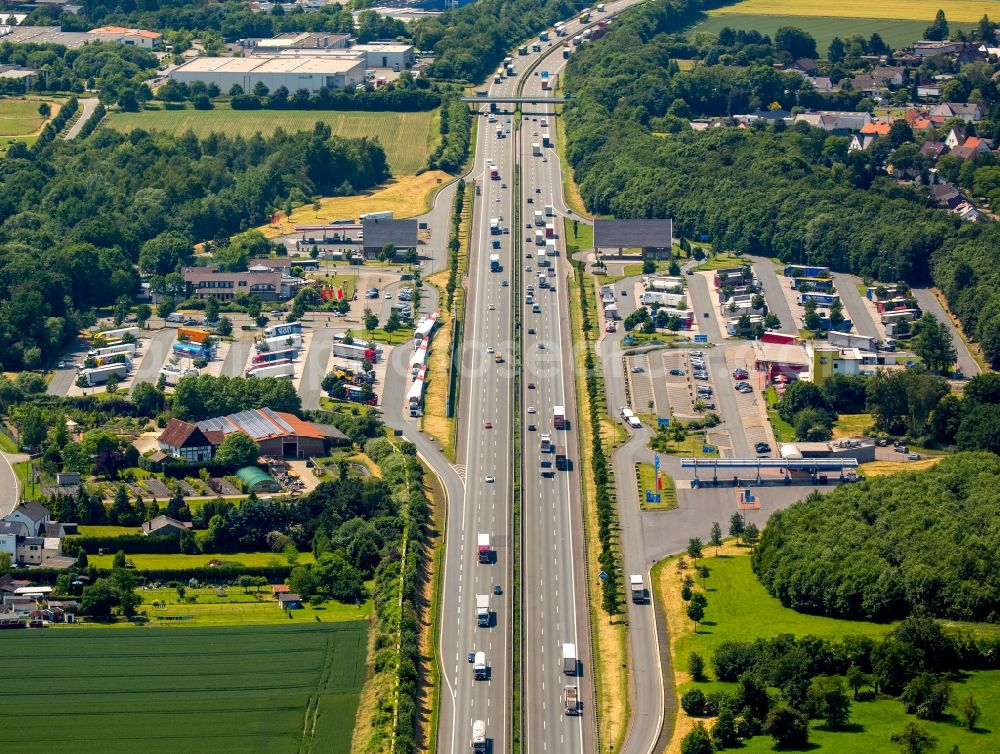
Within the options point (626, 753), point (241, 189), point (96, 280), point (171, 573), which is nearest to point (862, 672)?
point (626, 753)

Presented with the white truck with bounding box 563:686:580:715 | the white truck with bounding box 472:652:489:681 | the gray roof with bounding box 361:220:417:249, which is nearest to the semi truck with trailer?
the gray roof with bounding box 361:220:417:249

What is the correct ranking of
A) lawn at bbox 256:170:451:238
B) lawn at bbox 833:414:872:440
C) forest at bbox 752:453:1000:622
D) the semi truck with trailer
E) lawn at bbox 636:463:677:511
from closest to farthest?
1. forest at bbox 752:453:1000:622
2. lawn at bbox 636:463:677:511
3. lawn at bbox 833:414:872:440
4. the semi truck with trailer
5. lawn at bbox 256:170:451:238

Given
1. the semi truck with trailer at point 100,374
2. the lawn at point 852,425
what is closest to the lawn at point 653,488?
the lawn at point 852,425

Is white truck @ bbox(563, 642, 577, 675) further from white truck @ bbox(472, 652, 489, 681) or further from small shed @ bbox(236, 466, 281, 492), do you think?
small shed @ bbox(236, 466, 281, 492)

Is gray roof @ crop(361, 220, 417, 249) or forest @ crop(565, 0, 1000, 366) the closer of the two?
forest @ crop(565, 0, 1000, 366)

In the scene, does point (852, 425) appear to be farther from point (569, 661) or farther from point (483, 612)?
point (569, 661)

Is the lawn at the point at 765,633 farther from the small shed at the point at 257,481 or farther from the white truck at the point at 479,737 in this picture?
the small shed at the point at 257,481

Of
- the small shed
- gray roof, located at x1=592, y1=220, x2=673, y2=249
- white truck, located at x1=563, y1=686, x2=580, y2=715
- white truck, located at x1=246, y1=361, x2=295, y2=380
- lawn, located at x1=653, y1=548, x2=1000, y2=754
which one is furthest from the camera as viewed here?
gray roof, located at x1=592, y1=220, x2=673, y2=249
